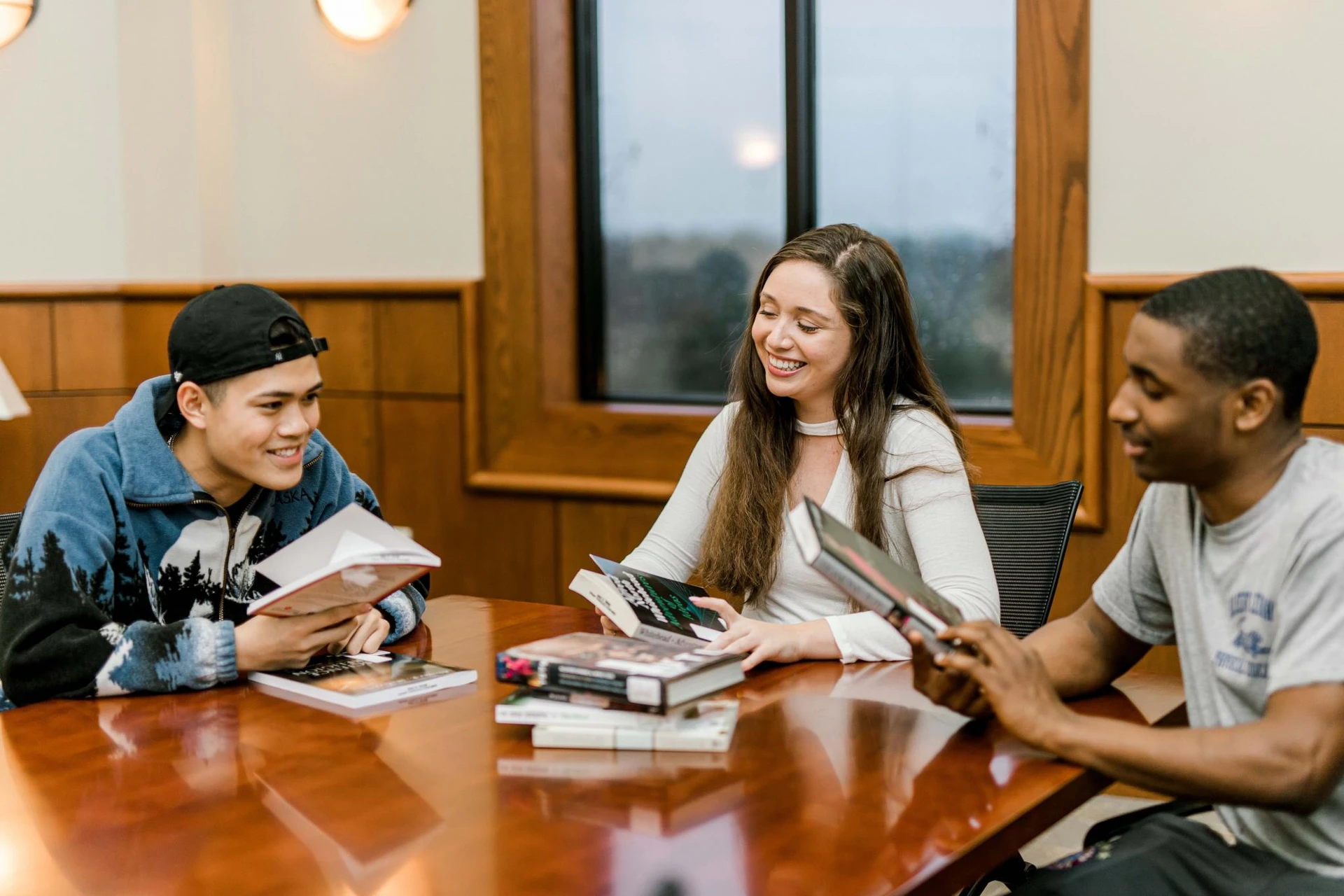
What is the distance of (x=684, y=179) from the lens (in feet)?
14.1

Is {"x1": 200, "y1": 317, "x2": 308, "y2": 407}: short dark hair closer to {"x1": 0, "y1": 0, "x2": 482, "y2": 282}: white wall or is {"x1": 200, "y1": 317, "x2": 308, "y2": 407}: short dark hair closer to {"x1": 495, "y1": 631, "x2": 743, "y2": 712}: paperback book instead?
{"x1": 495, "y1": 631, "x2": 743, "y2": 712}: paperback book

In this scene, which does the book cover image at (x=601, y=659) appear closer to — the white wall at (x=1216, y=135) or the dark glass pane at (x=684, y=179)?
the white wall at (x=1216, y=135)

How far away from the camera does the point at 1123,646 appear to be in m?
1.76

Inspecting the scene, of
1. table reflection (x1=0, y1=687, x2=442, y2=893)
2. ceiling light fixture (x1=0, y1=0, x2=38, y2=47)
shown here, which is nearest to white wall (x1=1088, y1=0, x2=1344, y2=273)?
table reflection (x1=0, y1=687, x2=442, y2=893)

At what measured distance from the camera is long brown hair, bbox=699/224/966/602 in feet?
7.41

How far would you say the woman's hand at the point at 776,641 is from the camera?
1897 mm

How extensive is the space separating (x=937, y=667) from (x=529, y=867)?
58cm

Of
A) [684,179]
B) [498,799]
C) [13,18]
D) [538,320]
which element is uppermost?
[13,18]

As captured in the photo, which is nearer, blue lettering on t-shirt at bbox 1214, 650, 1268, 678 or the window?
blue lettering on t-shirt at bbox 1214, 650, 1268, 678

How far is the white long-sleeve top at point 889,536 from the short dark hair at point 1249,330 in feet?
2.19

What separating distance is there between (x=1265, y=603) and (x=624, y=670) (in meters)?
0.71

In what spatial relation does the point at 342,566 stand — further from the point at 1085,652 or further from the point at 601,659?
the point at 1085,652

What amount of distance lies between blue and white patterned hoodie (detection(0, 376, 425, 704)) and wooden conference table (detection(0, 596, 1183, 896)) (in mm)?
58

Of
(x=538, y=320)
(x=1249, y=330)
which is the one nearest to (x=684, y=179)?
(x=538, y=320)
